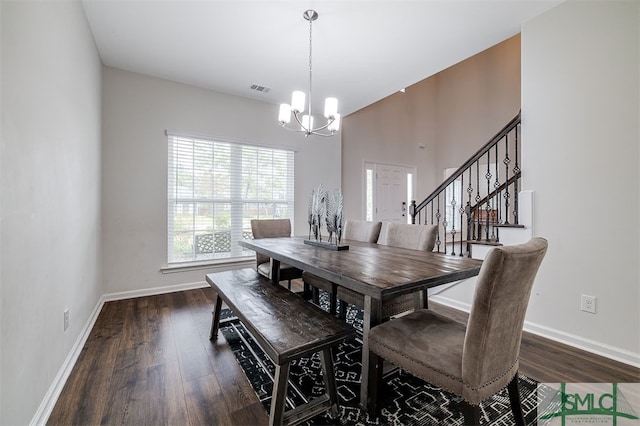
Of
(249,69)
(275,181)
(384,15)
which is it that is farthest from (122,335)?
(384,15)

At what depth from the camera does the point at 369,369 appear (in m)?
1.50

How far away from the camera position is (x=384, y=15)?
243 cm

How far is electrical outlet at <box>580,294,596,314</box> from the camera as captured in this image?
2.16m

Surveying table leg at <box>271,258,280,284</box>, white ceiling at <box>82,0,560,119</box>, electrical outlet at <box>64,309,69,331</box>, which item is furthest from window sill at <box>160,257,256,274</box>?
white ceiling at <box>82,0,560,119</box>

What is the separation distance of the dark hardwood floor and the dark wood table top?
83 centimetres

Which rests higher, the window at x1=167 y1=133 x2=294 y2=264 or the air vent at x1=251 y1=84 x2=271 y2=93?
the air vent at x1=251 y1=84 x2=271 y2=93

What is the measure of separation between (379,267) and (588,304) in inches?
72.8

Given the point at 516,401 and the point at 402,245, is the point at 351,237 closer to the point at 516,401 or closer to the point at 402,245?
the point at 402,245

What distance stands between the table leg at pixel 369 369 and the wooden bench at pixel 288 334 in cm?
10

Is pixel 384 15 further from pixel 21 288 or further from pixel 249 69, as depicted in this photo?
pixel 21 288

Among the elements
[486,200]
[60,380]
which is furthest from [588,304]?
[60,380]

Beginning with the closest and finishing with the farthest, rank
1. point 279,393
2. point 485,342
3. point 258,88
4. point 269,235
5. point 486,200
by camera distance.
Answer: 1. point 485,342
2. point 279,393
3. point 486,200
4. point 269,235
5. point 258,88

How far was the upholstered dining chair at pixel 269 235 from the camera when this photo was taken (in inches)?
118

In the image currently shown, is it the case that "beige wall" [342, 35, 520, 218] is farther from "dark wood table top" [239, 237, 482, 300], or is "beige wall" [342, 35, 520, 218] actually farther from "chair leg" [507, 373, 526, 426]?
"chair leg" [507, 373, 526, 426]
